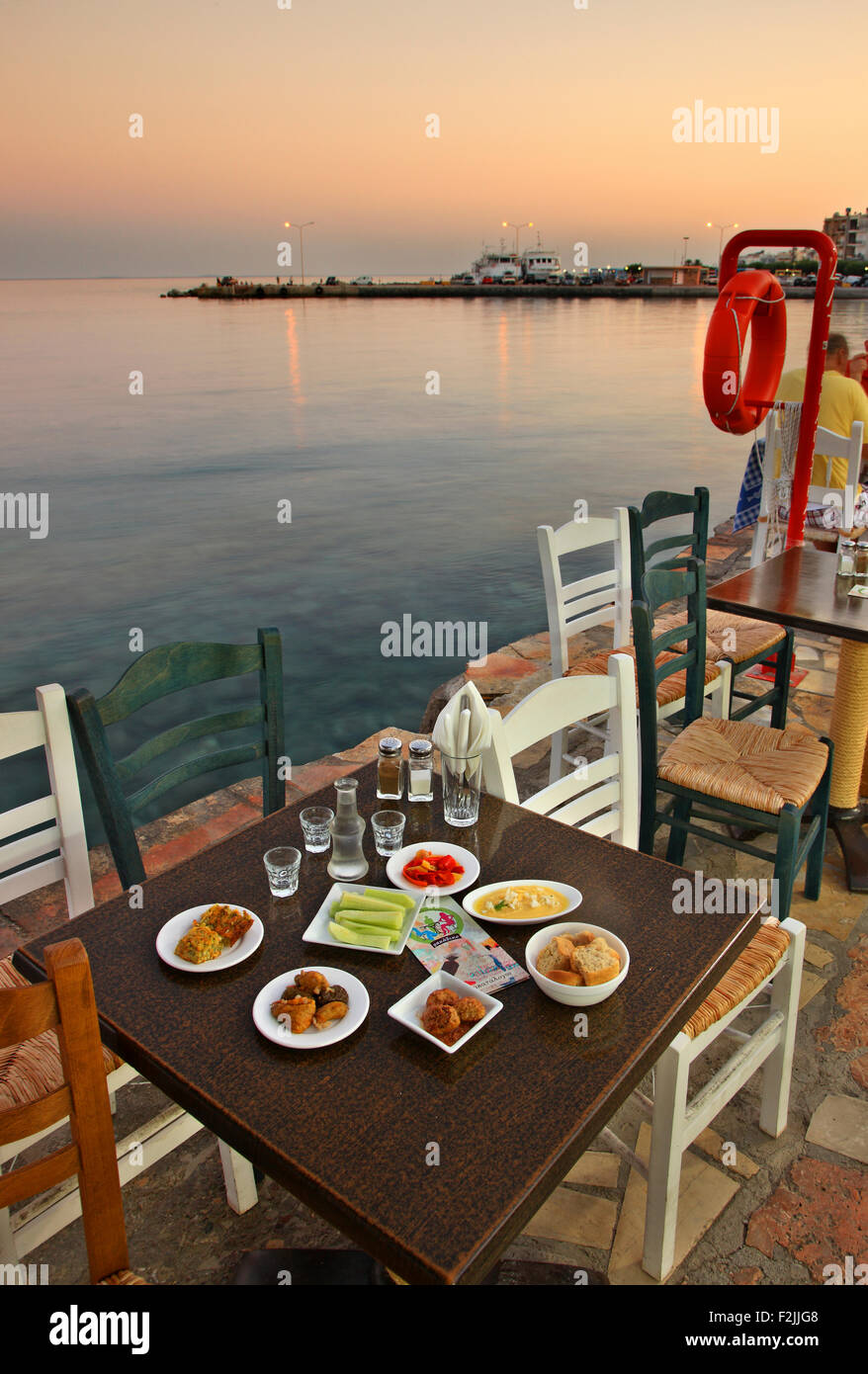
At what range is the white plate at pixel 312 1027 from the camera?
46.0 inches

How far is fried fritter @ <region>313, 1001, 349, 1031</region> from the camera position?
1.21 meters

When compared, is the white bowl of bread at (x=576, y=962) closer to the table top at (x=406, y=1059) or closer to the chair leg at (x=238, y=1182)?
the table top at (x=406, y=1059)

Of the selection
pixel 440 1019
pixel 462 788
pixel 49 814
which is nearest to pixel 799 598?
pixel 462 788

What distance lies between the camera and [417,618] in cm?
738

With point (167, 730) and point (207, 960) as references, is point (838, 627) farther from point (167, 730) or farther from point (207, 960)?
point (207, 960)

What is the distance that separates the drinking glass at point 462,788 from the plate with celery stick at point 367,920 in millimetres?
255

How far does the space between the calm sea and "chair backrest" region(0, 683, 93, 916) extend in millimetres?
2691

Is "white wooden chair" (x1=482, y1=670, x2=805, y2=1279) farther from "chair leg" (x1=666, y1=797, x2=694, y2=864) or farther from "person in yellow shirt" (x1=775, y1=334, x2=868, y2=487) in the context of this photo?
"person in yellow shirt" (x1=775, y1=334, x2=868, y2=487)

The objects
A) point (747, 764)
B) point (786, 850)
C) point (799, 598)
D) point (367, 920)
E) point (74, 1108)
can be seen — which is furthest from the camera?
point (799, 598)

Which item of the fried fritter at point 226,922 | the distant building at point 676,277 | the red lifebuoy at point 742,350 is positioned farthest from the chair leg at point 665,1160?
the distant building at point 676,277

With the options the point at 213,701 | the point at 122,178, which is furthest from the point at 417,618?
the point at 122,178

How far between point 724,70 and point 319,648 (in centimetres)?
544

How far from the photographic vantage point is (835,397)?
489cm

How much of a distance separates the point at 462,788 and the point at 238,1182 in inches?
35.4
